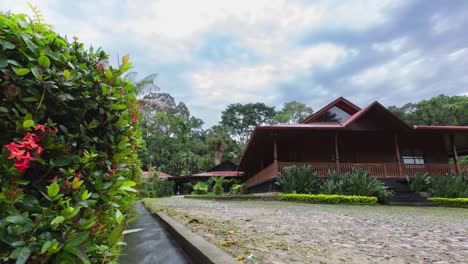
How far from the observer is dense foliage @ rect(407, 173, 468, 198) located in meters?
11.9

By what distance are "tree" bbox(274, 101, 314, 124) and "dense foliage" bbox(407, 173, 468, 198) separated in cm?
4046

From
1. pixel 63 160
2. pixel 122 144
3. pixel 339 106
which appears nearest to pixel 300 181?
pixel 339 106

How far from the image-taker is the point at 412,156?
17.4m

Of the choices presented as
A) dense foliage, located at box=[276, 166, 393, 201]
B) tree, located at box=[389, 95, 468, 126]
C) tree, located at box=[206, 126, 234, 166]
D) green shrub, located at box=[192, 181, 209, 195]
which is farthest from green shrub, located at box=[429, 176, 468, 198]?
tree, located at box=[389, 95, 468, 126]

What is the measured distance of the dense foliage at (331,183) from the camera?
11295mm

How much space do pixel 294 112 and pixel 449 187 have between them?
44232mm

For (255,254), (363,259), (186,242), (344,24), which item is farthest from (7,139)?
(344,24)

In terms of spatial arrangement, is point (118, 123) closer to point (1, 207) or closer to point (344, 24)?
point (1, 207)

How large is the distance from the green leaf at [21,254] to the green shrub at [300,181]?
11.5 metres

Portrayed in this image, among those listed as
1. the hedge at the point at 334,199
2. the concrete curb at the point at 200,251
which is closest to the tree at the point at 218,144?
the hedge at the point at 334,199

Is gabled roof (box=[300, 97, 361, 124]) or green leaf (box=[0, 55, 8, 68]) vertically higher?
gabled roof (box=[300, 97, 361, 124])

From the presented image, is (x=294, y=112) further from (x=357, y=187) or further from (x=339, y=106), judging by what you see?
(x=357, y=187)

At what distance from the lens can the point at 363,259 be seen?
256cm

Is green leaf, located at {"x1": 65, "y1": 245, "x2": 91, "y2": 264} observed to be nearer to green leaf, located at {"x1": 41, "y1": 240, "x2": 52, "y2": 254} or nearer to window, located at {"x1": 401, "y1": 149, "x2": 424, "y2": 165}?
green leaf, located at {"x1": 41, "y1": 240, "x2": 52, "y2": 254}
